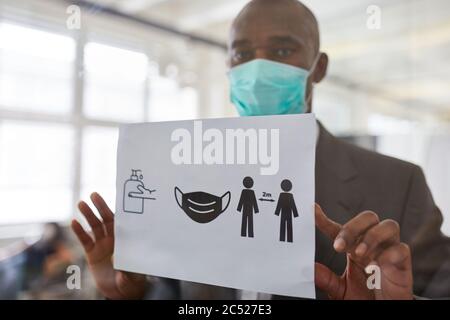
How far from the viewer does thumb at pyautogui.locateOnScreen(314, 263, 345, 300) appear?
1.53ft

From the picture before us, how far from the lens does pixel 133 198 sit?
550mm

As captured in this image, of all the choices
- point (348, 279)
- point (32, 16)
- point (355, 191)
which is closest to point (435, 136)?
point (355, 191)

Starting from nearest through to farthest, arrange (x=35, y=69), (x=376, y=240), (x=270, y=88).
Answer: (x=376, y=240) → (x=270, y=88) → (x=35, y=69)

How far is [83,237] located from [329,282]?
0.41 meters

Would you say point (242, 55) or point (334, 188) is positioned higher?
point (242, 55)

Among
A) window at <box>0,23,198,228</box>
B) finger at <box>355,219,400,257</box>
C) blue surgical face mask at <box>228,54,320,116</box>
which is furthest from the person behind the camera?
window at <box>0,23,198,228</box>

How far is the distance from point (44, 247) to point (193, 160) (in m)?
0.54

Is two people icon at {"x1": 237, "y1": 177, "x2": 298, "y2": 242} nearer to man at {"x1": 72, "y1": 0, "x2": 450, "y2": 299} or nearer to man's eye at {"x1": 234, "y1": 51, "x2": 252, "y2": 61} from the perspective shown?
man at {"x1": 72, "y1": 0, "x2": 450, "y2": 299}

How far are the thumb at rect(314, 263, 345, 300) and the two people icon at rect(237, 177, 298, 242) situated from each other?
0.21 feet

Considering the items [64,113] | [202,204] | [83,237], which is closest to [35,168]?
[64,113]

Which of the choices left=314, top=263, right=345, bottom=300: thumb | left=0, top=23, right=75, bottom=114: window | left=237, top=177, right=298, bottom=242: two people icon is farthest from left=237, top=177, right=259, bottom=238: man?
left=0, top=23, right=75, bottom=114: window

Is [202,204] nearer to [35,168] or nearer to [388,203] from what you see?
[388,203]

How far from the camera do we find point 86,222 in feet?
1.97

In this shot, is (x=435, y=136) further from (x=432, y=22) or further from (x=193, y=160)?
(x=193, y=160)
